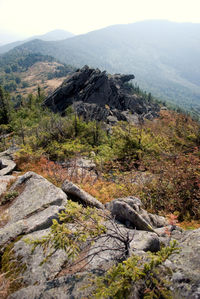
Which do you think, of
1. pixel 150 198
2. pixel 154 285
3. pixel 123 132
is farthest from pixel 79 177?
pixel 154 285

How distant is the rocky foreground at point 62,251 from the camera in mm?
2699

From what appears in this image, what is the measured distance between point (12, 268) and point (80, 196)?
2.93m

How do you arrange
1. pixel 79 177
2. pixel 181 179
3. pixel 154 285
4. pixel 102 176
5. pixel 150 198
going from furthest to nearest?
pixel 102 176 → pixel 79 177 → pixel 181 179 → pixel 150 198 → pixel 154 285

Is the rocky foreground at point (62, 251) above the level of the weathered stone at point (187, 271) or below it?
below

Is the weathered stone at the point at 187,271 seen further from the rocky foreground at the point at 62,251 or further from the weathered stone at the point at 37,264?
the weathered stone at the point at 37,264

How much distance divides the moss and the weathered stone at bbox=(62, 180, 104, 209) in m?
2.49

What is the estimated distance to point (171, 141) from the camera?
44.1 feet

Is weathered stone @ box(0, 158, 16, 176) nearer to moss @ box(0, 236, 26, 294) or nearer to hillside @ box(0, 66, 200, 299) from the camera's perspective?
hillside @ box(0, 66, 200, 299)

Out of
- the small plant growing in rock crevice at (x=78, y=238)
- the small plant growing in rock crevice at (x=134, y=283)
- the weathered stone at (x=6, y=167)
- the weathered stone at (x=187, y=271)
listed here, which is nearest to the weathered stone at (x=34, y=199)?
the small plant growing in rock crevice at (x=78, y=238)

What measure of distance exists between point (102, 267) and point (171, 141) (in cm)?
1191

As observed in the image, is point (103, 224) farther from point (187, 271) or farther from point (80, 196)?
point (187, 271)

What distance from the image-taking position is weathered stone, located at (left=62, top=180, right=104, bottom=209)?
234 inches

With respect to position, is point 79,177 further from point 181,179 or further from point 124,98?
point 124,98

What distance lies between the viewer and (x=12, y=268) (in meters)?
3.40
